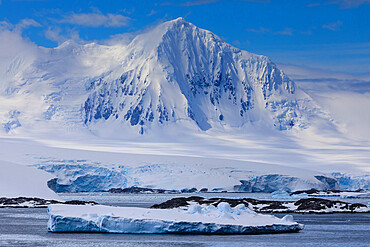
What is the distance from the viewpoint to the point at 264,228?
3944 cm

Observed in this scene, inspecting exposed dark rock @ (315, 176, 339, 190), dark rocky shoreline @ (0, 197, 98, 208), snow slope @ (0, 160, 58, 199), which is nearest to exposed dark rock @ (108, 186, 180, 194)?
exposed dark rock @ (315, 176, 339, 190)

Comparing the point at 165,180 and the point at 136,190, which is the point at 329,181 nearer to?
the point at 165,180

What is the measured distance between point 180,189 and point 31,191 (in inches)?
1914

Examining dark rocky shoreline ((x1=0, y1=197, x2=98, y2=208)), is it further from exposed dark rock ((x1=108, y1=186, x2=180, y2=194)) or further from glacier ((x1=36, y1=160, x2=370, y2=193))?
exposed dark rock ((x1=108, y1=186, x2=180, y2=194))

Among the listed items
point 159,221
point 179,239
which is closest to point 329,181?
point 159,221

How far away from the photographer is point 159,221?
37844 millimetres

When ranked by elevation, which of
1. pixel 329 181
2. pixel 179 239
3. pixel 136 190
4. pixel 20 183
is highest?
pixel 329 181

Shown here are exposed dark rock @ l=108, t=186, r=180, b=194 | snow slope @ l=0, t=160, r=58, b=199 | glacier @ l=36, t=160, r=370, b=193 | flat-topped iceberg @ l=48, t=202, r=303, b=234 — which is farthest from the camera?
exposed dark rock @ l=108, t=186, r=180, b=194

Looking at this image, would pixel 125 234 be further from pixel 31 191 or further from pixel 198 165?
pixel 198 165

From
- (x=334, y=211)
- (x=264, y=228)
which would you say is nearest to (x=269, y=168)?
(x=334, y=211)

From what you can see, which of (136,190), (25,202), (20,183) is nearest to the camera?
(25,202)

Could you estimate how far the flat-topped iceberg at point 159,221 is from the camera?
37938 millimetres

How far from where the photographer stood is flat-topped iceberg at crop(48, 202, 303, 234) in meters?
37.9

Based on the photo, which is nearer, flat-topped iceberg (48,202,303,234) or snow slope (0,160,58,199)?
flat-topped iceberg (48,202,303,234)
